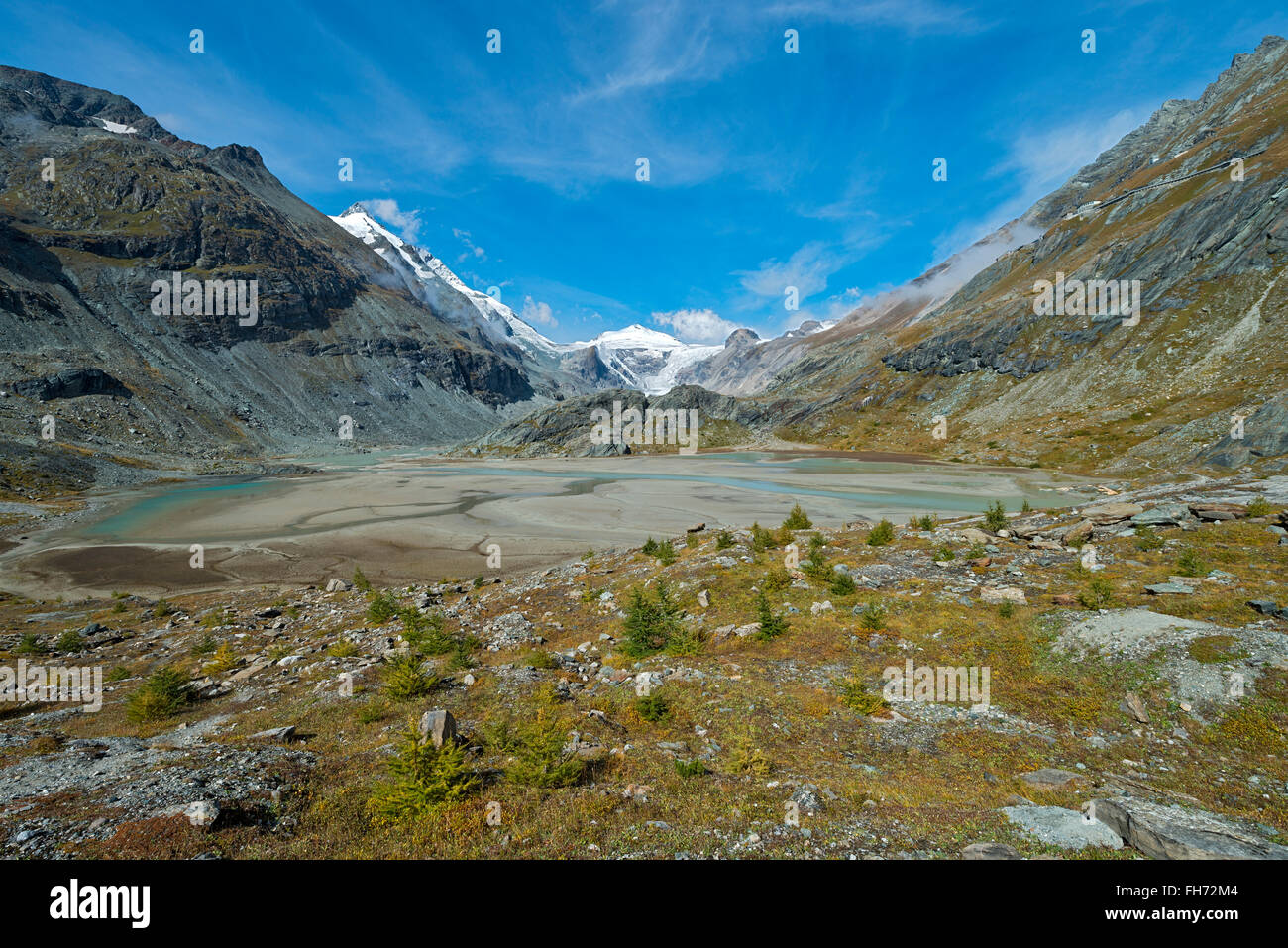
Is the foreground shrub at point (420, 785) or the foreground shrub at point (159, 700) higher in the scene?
the foreground shrub at point (420, 785)

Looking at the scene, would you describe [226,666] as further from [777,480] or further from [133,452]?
[133,452]

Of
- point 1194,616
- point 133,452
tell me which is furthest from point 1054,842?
point 133,452

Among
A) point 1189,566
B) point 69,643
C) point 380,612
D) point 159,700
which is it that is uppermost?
point 1189,566

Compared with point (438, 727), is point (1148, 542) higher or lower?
higher

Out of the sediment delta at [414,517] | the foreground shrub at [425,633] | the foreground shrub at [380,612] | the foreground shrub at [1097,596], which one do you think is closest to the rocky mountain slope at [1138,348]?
the sediment delta at [414,517]

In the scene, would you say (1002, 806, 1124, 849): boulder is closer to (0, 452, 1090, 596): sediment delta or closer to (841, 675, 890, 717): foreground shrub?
(841, 675, 890, 717): foreground shrub

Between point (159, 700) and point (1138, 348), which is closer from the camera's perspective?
point (159, 700)

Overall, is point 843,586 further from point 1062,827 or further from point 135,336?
point 135,336

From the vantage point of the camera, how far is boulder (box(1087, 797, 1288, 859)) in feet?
19.4

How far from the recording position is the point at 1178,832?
6.25 metres

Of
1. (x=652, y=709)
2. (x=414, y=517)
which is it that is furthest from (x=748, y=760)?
(x=414, y=517)

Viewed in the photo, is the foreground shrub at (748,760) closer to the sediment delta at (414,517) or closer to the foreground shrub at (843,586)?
the foreground shrub at (843,586)

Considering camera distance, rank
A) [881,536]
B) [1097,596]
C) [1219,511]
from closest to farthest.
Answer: [1097,596] → [1219,511] → [881,536]

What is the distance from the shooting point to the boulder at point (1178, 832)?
5.91 metres
